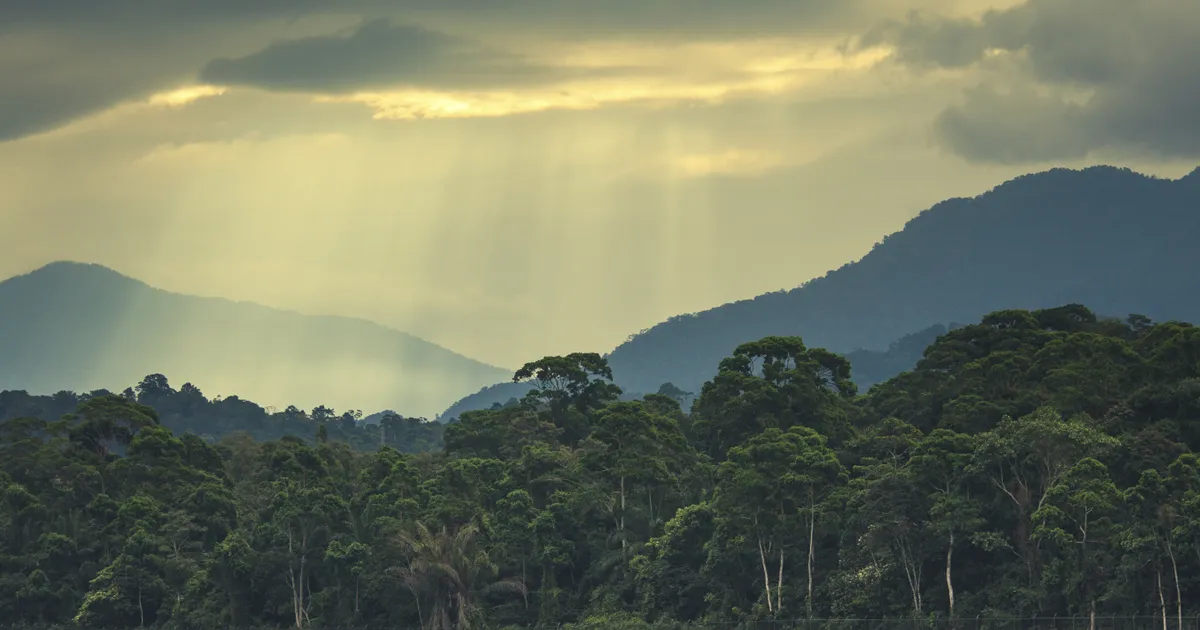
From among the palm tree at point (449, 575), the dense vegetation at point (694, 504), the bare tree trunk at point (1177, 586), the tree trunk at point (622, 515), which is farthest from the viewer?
the tree trunk at point (622, 515)

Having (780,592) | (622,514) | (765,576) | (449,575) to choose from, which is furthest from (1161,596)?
(449,575)

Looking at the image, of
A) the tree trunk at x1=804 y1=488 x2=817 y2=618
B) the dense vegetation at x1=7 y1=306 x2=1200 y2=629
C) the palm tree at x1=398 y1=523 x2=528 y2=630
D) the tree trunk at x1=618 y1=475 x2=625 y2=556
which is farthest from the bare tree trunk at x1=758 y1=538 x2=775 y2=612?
the palm tree at x1=398 y1=523 x2=528 y2=630

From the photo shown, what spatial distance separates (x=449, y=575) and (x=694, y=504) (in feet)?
41.1

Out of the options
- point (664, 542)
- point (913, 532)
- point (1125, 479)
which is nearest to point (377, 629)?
point (664, 542)

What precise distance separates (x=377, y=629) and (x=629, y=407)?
56.8 ft

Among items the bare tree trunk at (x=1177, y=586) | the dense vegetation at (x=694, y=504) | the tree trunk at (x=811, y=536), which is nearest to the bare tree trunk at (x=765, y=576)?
the dense vegetation at (x=694, y=504)

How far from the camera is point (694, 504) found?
7712 cm

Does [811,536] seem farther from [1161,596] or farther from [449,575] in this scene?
[449,575]

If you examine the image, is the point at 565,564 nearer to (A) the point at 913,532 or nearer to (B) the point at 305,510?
(B) the point at 305,510

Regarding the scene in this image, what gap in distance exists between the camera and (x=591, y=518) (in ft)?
264

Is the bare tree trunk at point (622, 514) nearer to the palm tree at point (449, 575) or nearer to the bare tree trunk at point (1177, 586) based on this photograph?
the palm tree at point (449, 575)

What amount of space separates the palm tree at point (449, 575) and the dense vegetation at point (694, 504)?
138 millimetres

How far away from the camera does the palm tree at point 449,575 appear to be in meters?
76.2

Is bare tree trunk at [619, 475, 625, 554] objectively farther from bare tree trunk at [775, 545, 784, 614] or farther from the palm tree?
bare tree trunk at [775, 545, 784, 614]
